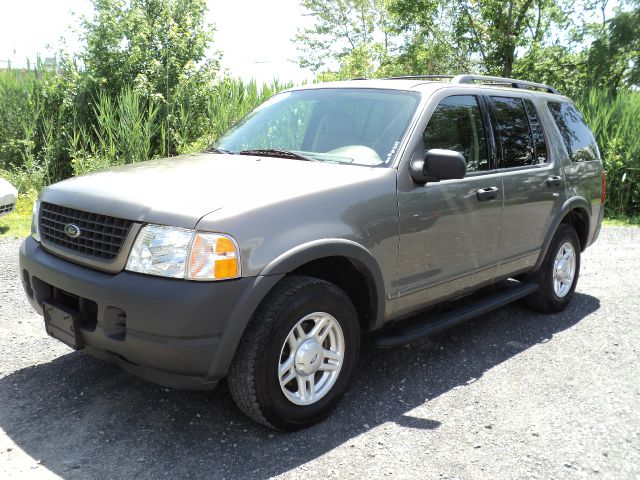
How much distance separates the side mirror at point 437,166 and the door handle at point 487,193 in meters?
0.60

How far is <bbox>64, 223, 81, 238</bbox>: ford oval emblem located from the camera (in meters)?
3.15

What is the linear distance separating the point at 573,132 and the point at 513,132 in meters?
1.19

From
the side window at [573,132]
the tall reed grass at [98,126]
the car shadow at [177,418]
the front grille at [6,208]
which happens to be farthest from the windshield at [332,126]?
the tall reed grass at [98,126]

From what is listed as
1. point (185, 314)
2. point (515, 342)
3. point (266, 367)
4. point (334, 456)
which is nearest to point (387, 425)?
point (334, 456)

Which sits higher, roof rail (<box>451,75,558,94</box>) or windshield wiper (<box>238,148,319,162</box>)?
roof rail (<box>451,75,558,94</box>)

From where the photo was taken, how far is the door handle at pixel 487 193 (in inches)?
164

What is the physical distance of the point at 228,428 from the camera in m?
3.29

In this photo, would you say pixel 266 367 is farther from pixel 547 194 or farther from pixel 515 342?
pixel 547 194

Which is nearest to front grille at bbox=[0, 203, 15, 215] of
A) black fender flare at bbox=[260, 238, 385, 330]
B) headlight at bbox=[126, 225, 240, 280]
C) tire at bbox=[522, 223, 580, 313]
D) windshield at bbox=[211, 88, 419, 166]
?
windshield at bbox=[211, 88, 419, 166]

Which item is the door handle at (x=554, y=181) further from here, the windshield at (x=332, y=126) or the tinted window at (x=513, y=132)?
the windshield at (x=332, y=126)

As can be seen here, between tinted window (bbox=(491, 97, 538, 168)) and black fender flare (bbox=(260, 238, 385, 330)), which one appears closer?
black fender flare (bbox=(260, 238, 385, 330))

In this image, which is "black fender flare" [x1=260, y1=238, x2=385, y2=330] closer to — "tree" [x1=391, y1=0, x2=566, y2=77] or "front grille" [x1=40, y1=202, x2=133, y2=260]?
"front grille" [x1=40, y1=202, x2=133, y2=260]

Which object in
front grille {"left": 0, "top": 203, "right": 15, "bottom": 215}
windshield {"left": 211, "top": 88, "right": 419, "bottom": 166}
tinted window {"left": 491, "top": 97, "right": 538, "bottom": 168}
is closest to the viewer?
windshield {"left": 211, "top": 88, "right": 419, "bottom": 166}

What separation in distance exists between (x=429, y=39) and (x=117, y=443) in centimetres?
1563
